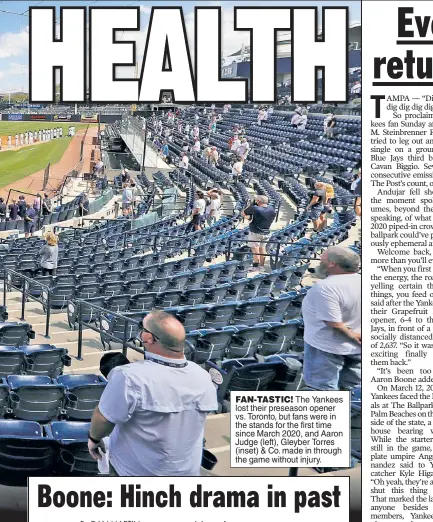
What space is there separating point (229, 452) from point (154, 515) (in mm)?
785

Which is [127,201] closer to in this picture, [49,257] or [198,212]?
[198,212]

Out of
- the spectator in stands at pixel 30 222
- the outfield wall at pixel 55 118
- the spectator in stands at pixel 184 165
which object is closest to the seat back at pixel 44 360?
the spectator in stands at pixel 30 222

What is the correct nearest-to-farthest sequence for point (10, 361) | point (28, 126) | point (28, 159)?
1. point (10, 361)
2. point (28, 159)
3. point (28, 126)

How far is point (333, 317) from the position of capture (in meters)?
4.29

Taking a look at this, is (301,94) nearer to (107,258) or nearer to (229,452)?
(229,452)

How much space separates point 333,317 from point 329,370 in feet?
1.48

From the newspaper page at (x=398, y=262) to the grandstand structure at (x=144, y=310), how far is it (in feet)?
0.78

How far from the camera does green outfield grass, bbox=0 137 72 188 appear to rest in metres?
35.8

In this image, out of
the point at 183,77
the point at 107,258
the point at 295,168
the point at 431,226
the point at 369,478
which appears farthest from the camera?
the point at 295,168

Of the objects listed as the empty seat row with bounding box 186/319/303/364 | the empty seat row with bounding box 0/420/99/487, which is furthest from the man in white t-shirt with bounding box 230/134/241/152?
the empty seat row with bounding box 0/420/99/487

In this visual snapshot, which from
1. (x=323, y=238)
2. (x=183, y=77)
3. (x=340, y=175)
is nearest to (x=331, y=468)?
(x=183, y=77)

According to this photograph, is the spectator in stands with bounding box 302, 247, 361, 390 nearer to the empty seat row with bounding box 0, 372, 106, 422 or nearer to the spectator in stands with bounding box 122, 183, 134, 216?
the empty seat row with bounding box 0, 372, 106, 422

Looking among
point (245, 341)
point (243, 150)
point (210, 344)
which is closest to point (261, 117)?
point (243, 150)

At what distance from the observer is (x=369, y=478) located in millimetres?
4426
